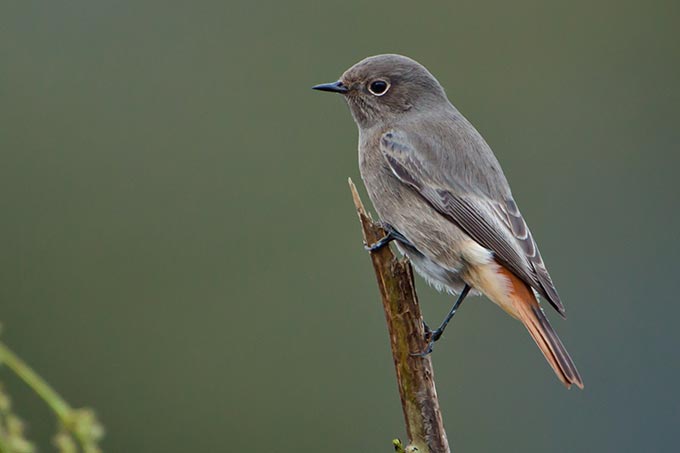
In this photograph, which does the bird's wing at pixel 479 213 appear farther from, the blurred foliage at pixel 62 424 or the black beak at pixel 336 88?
the blurred foliage at pixel 62 424

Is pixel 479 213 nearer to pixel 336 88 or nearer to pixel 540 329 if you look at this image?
pixel 540 329

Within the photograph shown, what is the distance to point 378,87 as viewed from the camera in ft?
14.9

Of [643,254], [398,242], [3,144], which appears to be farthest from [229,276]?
[643,254]

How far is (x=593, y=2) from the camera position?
25.2ft

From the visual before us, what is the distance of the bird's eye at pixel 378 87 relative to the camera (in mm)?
4531

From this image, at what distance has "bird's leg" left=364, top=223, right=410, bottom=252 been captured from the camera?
11.0 feet

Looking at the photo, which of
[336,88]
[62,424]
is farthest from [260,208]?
[62,424]

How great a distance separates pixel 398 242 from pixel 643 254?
3161 millimetres

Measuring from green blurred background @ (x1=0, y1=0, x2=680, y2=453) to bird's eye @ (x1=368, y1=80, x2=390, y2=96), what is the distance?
1.94 m

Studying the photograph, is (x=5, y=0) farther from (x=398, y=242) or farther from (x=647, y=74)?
(x=647, y=74)

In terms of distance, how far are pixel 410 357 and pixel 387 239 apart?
698 mm

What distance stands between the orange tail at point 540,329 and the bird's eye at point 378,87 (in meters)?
1.37

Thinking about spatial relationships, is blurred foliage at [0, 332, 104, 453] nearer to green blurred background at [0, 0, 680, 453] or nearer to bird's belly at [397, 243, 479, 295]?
bird's belly at [397, 243, 479, 295]

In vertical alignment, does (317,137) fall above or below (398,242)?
above
